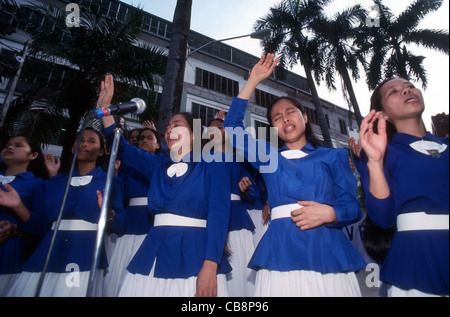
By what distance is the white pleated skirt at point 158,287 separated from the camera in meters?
1.63

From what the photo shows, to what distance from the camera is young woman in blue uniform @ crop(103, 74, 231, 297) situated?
1.64 m

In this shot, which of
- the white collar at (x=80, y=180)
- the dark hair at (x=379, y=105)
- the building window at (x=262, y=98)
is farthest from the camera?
the building window at (x=262, y=98)

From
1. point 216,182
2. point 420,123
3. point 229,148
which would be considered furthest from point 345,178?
point 229,148

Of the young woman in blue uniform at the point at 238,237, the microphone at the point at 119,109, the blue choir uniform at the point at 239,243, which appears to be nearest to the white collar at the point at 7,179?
the microphone at the point at 119,109

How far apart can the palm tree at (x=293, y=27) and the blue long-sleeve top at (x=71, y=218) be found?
44.9 ft

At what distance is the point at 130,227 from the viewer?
285 centimetres

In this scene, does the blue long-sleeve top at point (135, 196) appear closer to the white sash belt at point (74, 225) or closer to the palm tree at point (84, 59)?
the white sash belt at point (74, 225)

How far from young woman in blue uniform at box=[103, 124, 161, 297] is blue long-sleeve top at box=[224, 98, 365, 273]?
4.53ft

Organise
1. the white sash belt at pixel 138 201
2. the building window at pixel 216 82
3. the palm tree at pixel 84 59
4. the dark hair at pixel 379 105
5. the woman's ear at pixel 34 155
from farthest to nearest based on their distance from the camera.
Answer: the building window at pixel 216 82
the palm tree at pixel 84 59
the woman's ear at pixel 34 155
the white sash belt at pixel 138 201
the dark hair at pixel 379 105

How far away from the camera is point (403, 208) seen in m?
1.35

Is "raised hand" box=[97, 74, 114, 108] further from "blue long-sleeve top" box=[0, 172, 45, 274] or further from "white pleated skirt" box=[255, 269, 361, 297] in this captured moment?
"white pleated skirt" box=[255, 269, 361, 297]

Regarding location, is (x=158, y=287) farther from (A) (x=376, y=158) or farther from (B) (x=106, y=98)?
(B) (x=106, y=98)

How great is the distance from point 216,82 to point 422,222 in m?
17.7

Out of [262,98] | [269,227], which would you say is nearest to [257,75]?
[269,227]
